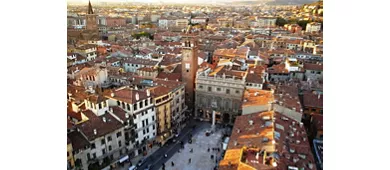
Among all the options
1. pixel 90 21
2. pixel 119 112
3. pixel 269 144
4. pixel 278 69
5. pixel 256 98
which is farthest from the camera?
pixel 90 21

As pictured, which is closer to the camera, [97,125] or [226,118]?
[97,125]

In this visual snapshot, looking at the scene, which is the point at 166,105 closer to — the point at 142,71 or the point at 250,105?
the point at 250,105

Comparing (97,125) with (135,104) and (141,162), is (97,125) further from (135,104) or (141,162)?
(141,162)

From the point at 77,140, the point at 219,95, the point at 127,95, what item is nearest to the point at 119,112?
the point at 127,95

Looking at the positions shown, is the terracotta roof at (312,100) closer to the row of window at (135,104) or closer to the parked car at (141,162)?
the row of window at (135,104)

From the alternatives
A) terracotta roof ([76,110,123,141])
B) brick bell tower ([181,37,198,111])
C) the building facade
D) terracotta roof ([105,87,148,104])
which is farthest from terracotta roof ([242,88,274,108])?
terracotta roof ([76,110,123,141])

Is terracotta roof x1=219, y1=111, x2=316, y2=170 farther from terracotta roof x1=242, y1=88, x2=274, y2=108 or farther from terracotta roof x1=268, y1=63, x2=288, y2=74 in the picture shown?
terracotta roof x1=268, y1=63, x2=288, y2=74

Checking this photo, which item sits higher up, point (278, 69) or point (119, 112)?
point (278, 69)

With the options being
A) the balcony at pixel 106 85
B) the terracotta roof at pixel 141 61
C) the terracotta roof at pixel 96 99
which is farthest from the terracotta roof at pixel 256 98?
the terracotta roof at pixel 141 61
